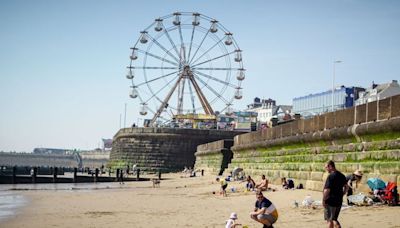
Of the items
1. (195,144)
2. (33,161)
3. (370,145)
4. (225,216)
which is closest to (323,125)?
(370,145)

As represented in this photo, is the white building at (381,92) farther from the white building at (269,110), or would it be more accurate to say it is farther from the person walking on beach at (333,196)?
the person walking on beach at (333,196)

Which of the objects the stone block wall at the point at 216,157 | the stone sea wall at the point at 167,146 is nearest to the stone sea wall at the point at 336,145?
the stone block wall at the point at 216,157

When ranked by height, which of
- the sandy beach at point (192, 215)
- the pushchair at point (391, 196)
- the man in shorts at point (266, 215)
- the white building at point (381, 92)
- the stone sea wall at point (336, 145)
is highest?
the white building at point (381, 92)

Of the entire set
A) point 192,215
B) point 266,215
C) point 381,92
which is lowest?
point 192,215

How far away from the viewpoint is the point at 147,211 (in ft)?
47.9

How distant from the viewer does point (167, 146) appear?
49.6 meters

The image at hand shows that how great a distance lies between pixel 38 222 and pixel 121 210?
9.29 feet

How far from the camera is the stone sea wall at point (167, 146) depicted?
49.4 meters

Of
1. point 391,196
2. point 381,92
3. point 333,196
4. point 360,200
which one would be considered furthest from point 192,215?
point 381,92

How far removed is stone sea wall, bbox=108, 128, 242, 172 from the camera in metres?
49.4

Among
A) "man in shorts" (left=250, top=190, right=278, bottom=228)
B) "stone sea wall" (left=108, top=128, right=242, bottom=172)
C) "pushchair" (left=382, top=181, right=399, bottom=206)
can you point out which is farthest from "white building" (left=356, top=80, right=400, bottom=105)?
"man in shorts" (left=250, top=190, right=278, bottom=228)

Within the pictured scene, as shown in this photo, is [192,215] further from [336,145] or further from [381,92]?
A: [381,92]

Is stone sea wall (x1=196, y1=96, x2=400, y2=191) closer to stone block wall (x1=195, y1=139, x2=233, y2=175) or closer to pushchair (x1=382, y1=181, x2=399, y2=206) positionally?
pushchair (x1=382, y1=181, x2=399, y2=206)

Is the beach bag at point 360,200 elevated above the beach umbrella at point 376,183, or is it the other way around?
the beach umbrella at point 376,183
